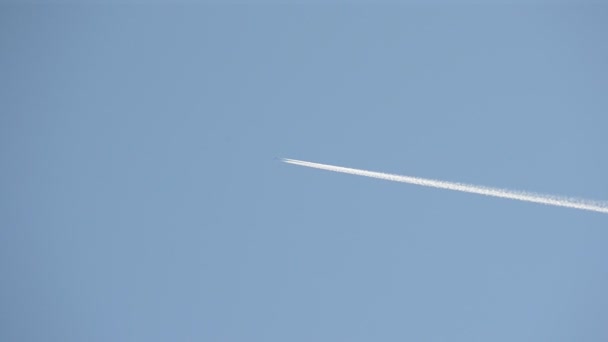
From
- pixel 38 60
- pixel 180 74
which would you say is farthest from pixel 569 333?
pixel 38 60

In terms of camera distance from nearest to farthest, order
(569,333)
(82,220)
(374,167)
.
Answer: (569,333) < (374,167) < (82,220)

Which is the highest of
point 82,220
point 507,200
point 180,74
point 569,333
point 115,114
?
point 180,74

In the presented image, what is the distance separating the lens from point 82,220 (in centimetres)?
555

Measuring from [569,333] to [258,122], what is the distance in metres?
3.03

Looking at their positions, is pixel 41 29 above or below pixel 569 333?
above

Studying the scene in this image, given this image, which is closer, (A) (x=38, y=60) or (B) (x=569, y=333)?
(B) (x=569, y=333)

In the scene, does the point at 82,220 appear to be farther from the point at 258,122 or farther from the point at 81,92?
the point at 258,122

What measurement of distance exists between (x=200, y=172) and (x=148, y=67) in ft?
3.54

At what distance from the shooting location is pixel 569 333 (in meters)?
4.86

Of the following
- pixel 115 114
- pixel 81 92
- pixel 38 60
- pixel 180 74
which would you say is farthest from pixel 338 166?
pixel 38 60

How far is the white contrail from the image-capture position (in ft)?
15.9

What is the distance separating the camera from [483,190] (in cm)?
499

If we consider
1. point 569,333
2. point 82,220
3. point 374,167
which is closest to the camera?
point 569,333

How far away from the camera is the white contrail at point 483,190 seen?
4.83m
